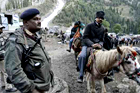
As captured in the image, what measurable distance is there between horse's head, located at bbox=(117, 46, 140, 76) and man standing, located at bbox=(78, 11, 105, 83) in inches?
46.5

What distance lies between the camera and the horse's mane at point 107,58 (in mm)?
2893

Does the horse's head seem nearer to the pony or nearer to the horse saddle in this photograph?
the pony

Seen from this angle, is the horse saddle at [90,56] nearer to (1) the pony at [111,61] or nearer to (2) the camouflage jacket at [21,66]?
(1) the pony at [111,61]

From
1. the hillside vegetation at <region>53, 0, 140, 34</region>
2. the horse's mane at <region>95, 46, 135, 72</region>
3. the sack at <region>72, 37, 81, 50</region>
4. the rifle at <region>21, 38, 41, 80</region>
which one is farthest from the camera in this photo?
the hillside vegetation at <region>53, 0, 140, 34</region>

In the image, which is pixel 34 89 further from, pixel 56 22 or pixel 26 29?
pixel 56 22

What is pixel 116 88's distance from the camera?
473 centimetres

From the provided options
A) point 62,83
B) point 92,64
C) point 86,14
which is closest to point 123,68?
point 92,64

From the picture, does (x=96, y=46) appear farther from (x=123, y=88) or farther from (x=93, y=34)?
(x=123, y=88)

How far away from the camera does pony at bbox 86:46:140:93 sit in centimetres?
280

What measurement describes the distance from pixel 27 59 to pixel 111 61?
2.19m

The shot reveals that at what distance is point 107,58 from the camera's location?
331 centimetres

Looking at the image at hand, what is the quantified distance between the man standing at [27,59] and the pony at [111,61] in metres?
1.77

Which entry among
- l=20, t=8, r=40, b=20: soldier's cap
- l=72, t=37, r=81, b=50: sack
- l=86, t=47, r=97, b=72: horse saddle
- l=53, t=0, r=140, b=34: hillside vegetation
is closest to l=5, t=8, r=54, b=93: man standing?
l=20, t=8, r=40, b=20: soldier's cap

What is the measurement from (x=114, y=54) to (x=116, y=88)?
7.05 ft
